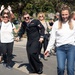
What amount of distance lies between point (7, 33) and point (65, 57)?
361 cm

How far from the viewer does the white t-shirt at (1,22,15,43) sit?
9984mm

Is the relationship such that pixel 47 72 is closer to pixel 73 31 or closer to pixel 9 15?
pixel 9 15

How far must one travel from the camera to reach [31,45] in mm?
9094

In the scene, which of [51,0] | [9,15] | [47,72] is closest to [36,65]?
[47,72]

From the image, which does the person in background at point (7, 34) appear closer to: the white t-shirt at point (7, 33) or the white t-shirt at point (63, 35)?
the white t-shirt at point (7, 33)

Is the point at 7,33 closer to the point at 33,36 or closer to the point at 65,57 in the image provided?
the point at 33,36

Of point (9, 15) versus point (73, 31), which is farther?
point (9, 15)

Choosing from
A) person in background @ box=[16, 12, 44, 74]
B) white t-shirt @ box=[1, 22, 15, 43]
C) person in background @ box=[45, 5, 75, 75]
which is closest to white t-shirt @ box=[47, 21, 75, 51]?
person in background @ box=[45, 5, 75, 75]

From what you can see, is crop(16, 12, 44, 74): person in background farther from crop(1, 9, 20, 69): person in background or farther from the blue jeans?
the blue jeans

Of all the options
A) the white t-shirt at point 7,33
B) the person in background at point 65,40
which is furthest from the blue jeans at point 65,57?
the white t-shirt at point 7,33

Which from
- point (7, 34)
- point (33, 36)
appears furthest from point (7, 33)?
point (33, 36)

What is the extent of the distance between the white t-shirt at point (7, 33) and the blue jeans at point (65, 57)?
3.43 meters

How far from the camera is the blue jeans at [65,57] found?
22.0 feet

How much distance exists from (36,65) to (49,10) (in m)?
30.4
